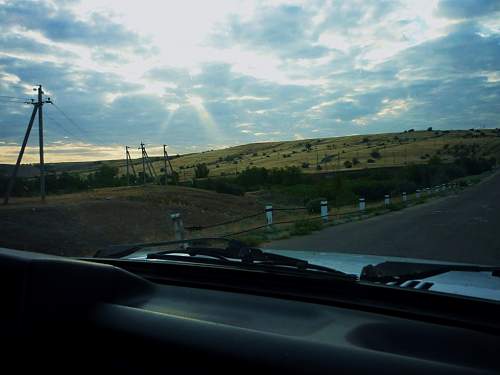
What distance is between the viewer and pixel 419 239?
1445cm

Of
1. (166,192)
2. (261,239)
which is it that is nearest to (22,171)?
(166,192)

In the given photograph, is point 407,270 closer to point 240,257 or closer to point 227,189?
point 240,257

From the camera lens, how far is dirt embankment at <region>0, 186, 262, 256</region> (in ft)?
61.4

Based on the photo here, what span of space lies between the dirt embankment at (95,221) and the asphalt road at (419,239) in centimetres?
789

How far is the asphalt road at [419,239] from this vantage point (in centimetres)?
1184

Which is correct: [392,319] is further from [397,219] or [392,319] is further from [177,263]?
[397,219]

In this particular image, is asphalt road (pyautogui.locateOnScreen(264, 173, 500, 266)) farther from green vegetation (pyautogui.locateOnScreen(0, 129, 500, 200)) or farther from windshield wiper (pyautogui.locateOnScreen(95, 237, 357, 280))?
green vegetation (pyautogui.locateOnScreen(0, 129, 500, 200))

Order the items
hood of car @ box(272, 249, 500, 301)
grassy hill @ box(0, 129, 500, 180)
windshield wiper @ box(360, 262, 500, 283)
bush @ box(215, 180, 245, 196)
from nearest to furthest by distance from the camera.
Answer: hood of car @ box(272, 249, 500, 301), windshield wiper @ box(360, 262, 500, 283), bush @ box(215, 180, 245, 196), grassy hill @ box(0, 129, 500, 180)

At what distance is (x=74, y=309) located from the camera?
7.20ft

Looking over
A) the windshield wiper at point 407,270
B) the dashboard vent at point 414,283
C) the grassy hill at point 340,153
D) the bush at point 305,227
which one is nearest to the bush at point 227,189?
the bush at point 305,227

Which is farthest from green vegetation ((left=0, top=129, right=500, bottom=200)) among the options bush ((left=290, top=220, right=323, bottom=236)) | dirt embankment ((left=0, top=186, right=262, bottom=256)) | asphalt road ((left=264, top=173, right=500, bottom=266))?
bush ((left=290, top=220, right=323, bottom=236))

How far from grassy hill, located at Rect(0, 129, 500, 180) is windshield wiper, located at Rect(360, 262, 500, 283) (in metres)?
76.2

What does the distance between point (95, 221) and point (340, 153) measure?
103 m

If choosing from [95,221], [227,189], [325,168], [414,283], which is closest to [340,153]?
[325,168]
